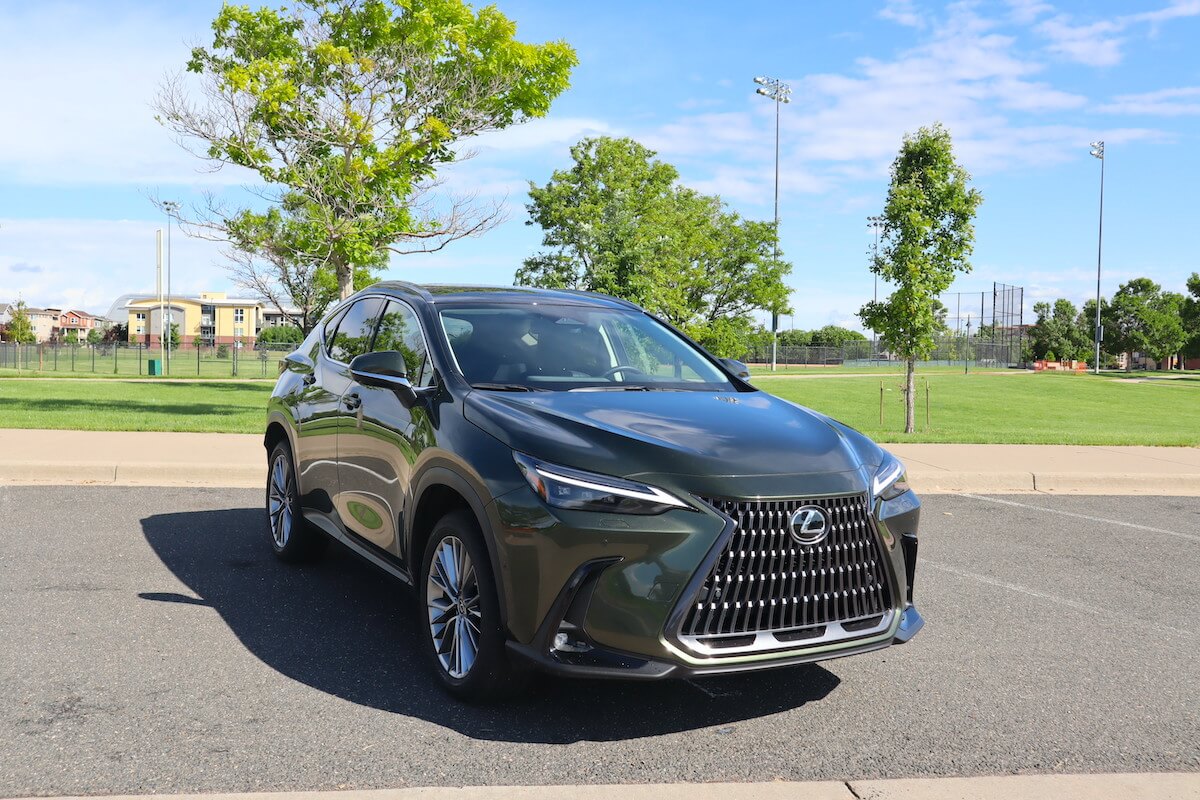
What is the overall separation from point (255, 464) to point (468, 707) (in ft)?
22.6

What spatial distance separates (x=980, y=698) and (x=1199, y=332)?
85.0m

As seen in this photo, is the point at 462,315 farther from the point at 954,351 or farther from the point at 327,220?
the point at 954,351

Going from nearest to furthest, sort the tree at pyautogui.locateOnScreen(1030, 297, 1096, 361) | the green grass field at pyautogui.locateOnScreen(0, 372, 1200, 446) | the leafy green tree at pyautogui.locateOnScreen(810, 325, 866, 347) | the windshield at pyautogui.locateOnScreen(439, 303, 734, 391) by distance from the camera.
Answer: the windshield at pyautogui.locateOnScreen(439, 303, 734, 391) < the green grass field at pyautogui.locateOnScreen(0, 372, 1200, 446) < the tree at pyautogui.locateOnScreen(1030, 297, 1096, 361) < the leafy green tree at pyautogui.locateOnScreen(810, 325, 866, 347)

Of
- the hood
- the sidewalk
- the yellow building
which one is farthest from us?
the yellow building

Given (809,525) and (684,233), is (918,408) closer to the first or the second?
(684,233)

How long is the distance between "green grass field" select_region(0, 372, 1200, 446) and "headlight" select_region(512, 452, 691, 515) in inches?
447

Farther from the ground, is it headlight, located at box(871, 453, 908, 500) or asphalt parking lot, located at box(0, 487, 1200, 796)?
headlight, located at box(871, 453, 908, 500)

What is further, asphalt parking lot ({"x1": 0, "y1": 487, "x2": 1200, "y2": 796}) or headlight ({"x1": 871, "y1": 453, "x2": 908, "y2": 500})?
headlight ({"x1": 871, "y1": 453, "x2": 908, "y2": 500})

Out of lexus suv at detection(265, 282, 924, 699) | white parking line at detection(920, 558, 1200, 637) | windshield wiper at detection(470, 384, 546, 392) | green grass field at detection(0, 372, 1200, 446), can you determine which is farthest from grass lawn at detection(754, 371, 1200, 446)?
windshield wiper at detection(470, 384, 546, 392)

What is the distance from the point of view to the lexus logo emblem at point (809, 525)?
12.3 ft

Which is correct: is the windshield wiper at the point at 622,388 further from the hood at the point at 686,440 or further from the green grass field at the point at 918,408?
the green grass field at the point at 918,408

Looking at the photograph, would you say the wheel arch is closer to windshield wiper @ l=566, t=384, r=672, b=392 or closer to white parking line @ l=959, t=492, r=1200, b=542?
windshield wiper @ l=566, t=384, r=672, b=392

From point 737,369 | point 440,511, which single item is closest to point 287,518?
point 440,511

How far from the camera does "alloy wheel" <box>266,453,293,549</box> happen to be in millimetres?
6598
